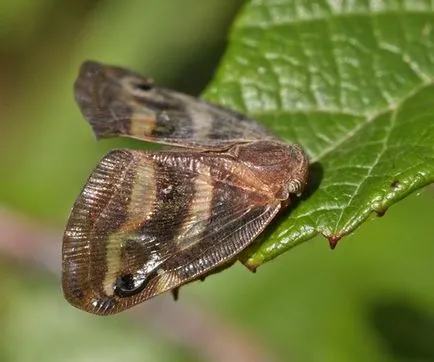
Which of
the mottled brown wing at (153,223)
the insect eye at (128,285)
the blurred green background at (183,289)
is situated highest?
the mottled brown wing at (153,223)

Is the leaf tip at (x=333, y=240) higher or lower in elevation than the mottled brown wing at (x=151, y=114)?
lower

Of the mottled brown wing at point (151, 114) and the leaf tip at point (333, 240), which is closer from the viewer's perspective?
the leaf tip at point (333, 240)

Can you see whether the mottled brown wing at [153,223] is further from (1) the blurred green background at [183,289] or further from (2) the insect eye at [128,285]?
(1) the blurred green background at [183,289]

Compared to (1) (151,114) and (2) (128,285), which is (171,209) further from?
(1) (151,114)

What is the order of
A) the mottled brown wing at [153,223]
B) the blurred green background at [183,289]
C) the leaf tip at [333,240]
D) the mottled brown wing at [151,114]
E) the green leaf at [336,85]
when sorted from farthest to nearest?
the blurred green background at [183,289] → the mottled brown wing at [151,114] → the green leaf at [336,85] → the mottled brown wing at [153,223] → the leaf tip at [333,240]

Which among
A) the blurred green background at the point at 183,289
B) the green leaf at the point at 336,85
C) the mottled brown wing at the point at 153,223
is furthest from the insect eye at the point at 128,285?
the blurred green background at the point at 183,289

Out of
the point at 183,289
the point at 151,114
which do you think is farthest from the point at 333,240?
A: the point at 183,289

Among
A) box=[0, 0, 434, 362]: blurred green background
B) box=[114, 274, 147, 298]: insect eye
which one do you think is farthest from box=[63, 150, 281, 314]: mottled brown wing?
box=[0, 0, 434, 362]: blurred green background
